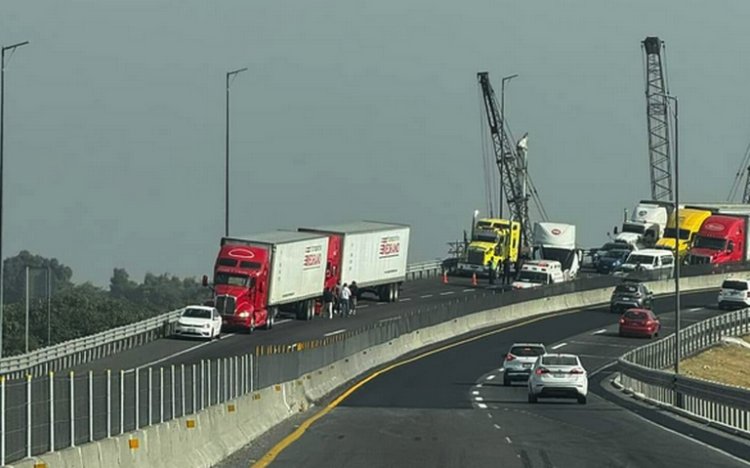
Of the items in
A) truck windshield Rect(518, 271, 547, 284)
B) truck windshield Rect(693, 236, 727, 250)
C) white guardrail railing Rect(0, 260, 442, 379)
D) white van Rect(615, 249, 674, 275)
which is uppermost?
truck windshield Rect(693, 236, 727, 250)

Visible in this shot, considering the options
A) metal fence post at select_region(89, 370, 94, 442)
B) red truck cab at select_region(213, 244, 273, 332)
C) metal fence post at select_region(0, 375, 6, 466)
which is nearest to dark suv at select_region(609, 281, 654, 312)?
red truck cab at select_region(213, 244, 273, 332)

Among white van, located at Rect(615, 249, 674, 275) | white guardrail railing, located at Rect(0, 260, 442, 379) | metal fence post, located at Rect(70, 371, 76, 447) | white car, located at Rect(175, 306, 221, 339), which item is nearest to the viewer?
metal fence post, located at Rect(70, 371, 76, 447)

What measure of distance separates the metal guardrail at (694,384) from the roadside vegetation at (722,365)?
0.41 meters

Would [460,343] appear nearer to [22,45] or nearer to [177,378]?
[22,45]

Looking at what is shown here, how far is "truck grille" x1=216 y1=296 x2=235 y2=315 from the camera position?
74.1 m

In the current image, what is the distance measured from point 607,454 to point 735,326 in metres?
59.2

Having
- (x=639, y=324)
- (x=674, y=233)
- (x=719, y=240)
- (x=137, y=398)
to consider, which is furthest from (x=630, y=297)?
(x=137, y=398)

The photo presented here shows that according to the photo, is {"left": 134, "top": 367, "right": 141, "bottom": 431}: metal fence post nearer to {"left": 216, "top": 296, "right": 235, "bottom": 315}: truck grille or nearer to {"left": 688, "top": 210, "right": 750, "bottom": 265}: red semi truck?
{"left": 216, "top": 296, "right": 235, "bottom": 315}: truck grille

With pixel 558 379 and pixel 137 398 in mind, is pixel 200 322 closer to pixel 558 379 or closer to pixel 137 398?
pixel 558 379

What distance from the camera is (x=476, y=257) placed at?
363ft

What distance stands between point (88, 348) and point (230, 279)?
7.79m

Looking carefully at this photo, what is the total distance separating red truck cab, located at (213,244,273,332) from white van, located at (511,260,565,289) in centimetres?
2532

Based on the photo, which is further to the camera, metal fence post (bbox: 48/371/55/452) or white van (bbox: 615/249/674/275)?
white van (bbox: 615/249/674/275)

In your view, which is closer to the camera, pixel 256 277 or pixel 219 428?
pixel 219 428
